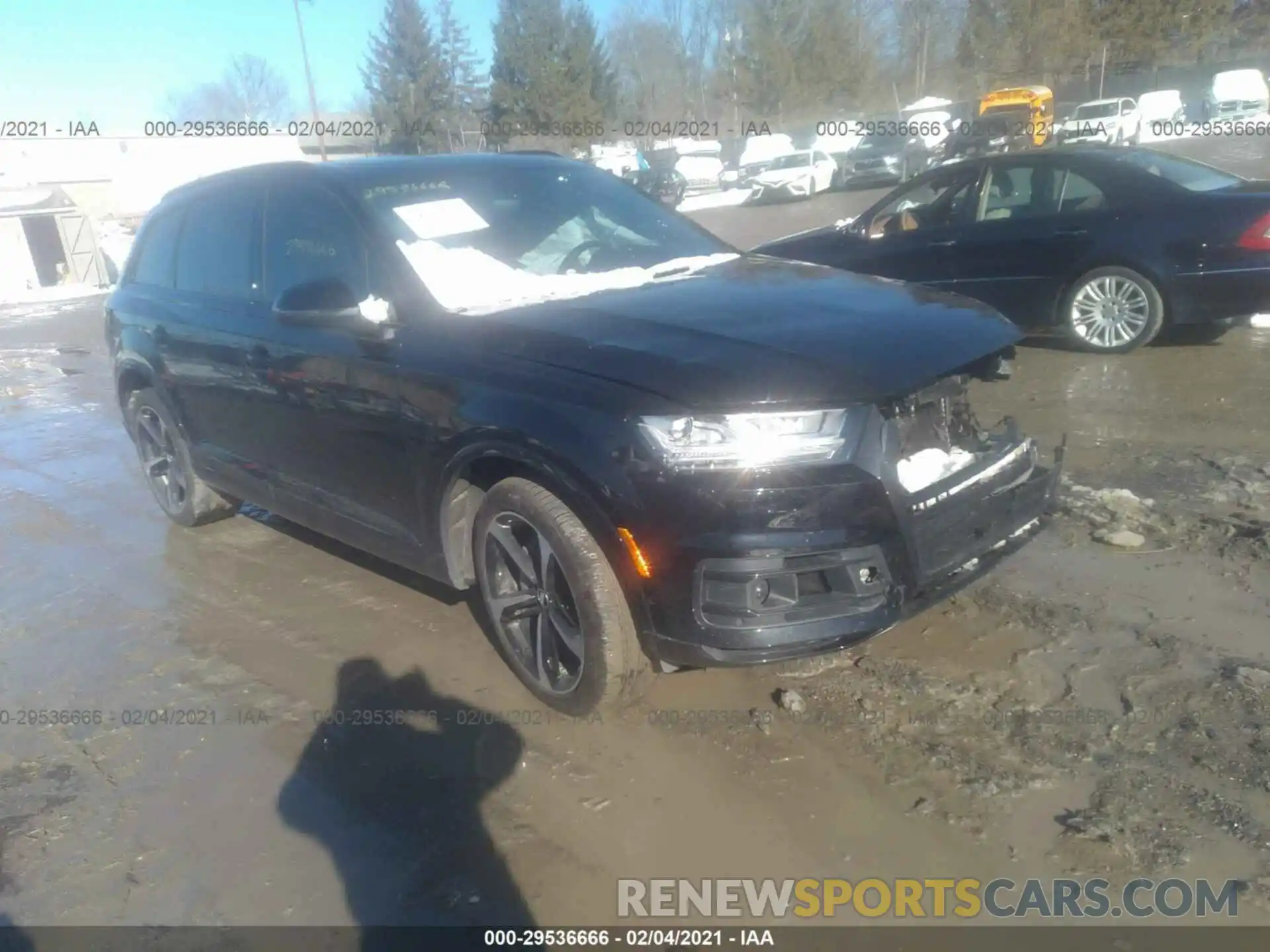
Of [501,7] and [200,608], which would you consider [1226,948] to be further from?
[501,7]

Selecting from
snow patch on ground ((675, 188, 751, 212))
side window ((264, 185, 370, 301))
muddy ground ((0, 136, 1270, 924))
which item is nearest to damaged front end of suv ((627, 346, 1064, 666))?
muddy ground ((0, 136, 1270, 924))

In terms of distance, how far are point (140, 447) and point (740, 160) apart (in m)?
33.3

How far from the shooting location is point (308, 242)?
4.14 meters

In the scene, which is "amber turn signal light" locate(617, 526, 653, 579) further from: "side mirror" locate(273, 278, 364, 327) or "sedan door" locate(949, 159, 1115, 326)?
"sedan door" locate(949, 159, 1115, 326)

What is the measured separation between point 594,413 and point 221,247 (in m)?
2.74

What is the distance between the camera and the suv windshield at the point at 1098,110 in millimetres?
29766

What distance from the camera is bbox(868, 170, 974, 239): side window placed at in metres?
7.85

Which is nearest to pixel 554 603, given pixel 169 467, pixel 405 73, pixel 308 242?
pixel 308 242

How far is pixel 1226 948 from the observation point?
7.55ft

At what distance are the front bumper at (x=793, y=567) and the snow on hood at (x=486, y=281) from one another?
123 centimetres

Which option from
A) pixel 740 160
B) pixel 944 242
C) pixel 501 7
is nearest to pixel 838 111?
pixel 740 160

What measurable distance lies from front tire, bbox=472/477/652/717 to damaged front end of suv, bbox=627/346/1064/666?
0.16 meters

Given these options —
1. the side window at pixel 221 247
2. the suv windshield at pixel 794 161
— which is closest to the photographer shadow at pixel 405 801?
the side window at pixel 221 247

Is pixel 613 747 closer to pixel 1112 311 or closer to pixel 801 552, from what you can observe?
pixel 801 552
